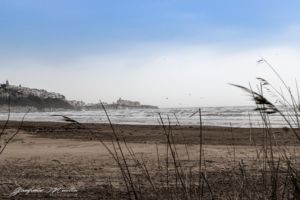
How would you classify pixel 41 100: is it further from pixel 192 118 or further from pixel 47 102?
pixel 192 118

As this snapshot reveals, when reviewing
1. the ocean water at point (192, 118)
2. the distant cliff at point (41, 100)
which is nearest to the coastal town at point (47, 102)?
the distant cliff at point (41, 100)

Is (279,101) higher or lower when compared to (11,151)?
higher

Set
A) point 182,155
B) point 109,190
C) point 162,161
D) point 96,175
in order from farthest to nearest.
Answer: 1. point 182,155
2. point 162,161
3. point 96,175
4. point 109,190

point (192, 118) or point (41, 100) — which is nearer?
point (192, 118)

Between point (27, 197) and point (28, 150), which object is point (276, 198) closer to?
point (27, 197)

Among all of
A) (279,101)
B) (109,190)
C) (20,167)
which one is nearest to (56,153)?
(20,167)

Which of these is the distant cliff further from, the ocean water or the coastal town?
the ocean water

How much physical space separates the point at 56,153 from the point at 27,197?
5.84m

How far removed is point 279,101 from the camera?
10.9ft

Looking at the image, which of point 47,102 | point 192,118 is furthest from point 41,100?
point 192,118

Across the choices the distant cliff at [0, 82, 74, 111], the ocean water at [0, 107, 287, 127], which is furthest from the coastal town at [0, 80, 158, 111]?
the ocean water at [0, 107, 287, 127]

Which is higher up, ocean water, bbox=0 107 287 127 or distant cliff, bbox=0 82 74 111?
distant cliff, bbox=0 82 74 111

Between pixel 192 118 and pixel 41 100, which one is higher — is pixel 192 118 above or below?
below

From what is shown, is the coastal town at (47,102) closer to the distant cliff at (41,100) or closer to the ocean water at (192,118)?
the distant cliff at (41,100)
